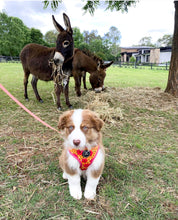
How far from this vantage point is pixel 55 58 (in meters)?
4.66

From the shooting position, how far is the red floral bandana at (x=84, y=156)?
1.97 metres

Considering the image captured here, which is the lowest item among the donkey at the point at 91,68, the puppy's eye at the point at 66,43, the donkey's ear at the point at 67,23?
the donkey at the point at 91,68

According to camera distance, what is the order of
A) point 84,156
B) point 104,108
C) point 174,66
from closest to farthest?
point 84,156 < point 104,108 < point 174,66

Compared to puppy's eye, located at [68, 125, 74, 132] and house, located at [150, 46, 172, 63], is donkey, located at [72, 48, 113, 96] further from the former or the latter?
house, located at [150, 46, 172, 63]

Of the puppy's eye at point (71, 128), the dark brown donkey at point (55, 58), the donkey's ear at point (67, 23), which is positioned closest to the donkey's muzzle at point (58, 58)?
the dark brown donkey at point (55, 58)

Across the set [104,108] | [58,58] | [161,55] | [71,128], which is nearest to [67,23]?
[58,58]

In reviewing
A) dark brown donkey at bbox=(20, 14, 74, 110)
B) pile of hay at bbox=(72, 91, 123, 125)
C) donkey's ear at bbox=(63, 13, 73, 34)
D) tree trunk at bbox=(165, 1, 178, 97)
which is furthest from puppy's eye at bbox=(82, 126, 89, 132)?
tree trunk at bbox=(165, 1, 178, 97)

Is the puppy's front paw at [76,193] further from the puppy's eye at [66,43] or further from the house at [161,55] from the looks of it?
the house at [161,55]

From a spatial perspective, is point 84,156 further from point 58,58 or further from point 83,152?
point 58,58

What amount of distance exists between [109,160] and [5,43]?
57.3 m

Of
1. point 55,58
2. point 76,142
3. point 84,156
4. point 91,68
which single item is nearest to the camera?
point 76,142

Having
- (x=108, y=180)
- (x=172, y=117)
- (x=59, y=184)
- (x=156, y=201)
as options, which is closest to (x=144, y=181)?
(x=156, y=201)

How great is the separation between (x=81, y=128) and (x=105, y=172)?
110cm

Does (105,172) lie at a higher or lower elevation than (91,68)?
lower
